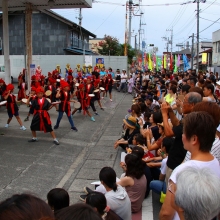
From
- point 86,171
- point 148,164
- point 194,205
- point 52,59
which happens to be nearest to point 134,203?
point 148,164

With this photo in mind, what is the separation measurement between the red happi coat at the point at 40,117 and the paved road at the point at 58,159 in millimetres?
445

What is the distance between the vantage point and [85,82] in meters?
12.7

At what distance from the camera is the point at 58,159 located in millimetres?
7062

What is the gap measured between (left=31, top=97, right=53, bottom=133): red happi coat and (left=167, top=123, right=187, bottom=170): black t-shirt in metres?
4.88

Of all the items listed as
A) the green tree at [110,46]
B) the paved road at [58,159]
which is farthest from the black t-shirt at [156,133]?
the green tree at [110,46]

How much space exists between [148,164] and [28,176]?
234cm

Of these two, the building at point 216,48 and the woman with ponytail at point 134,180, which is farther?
the building at point 216,48

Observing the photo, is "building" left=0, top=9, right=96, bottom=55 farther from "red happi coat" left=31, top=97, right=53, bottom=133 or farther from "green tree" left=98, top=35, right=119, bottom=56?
"red happi coat" left=31, top=97, right=53, bottom=133

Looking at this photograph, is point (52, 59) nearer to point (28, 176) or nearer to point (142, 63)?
point (142, 63)

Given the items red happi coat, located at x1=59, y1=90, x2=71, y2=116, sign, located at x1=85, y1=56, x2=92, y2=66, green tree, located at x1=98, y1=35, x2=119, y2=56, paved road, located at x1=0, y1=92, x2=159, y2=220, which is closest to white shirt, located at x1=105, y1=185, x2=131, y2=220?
paved road, located at x1=0, y1=92, x2=159, y2=220

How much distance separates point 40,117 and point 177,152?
16.4 ft

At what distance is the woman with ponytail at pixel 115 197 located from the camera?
3.54 meters

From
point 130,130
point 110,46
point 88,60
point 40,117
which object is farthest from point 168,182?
point 110,46

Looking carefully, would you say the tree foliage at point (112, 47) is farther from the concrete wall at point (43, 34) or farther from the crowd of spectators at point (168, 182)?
the crowd of spectators at point (168, 182)
